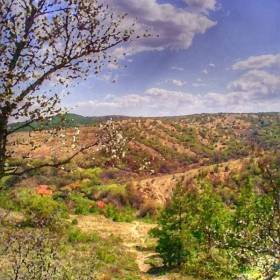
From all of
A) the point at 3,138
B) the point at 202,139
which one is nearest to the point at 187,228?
the point at 3,138

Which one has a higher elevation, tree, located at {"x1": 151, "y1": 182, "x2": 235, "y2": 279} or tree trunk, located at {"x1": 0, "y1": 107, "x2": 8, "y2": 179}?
tree trunk, located at {"x1": 0, "y1": 107, "x2": 8, "y2": 179}

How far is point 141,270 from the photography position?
25297 mm

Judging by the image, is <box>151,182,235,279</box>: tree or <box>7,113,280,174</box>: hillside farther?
<box>7,113,280,174</box>: hillside

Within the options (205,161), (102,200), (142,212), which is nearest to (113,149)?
(142,212)

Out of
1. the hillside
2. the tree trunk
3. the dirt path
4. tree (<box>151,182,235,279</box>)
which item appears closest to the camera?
the tree trunk

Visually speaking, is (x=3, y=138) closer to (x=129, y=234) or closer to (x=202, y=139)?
(x=129, y=234)

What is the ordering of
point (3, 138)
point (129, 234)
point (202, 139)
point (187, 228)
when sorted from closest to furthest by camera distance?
point (3, 138) < point (187, 228) < point (129, 234) < point (202, 139)

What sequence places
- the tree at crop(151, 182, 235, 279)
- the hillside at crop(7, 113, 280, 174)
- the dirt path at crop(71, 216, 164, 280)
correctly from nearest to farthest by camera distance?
the tree at crop(151, 182, 235, 279)
the dirt path at crop(71, 216, 164, 280)
the hillside at crop(7, 113, 280, 174)

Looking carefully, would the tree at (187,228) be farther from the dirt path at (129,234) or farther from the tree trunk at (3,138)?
the tree trunk at (3,138)

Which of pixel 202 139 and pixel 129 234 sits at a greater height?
pixel 202 139

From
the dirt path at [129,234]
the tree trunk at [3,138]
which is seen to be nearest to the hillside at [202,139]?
the dirt path at [129,234]

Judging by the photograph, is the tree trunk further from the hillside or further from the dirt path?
the hillside

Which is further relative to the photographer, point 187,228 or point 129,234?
point 129,234

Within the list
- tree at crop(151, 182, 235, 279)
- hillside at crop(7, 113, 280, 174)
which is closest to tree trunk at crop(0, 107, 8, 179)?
tree at crop(151, 182, 235, 279)
